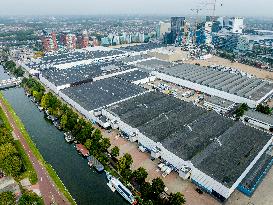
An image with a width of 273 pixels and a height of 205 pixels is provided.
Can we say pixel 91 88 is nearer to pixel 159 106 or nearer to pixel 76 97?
pixel 76 97

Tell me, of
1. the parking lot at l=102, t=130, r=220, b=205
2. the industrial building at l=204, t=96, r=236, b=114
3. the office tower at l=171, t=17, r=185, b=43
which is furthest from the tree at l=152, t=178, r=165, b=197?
the office tower at l=171, t=17, r=185, b=43

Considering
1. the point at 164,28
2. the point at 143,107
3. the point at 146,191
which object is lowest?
the point at 146,191

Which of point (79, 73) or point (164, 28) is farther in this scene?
point (164, 28)

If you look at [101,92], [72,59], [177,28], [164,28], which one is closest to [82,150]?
[101,92]

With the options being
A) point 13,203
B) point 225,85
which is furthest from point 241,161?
point 225,85

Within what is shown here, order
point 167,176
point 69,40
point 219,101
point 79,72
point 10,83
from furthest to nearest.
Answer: point 69,40, point 79,72, point 10,83, point 219,101, point 167,176

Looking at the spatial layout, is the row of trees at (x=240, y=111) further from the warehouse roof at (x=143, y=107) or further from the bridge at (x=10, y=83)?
the bridge at (x=10, y=83)

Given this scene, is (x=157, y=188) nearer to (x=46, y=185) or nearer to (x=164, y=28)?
(x=46, y=185)
